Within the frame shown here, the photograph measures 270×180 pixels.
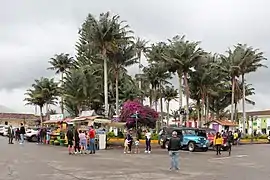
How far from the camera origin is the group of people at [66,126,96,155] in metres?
27.5

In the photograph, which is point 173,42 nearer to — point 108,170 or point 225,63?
point 225,63

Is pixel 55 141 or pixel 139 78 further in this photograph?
pixel 139 78

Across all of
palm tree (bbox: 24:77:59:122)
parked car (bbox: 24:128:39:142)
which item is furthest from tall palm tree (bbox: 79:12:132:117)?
palm tree (bbox: 24:77:59:122)

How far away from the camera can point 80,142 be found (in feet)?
95.7

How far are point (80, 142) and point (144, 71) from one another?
38.6 m

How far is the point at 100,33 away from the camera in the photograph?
50.2 metres

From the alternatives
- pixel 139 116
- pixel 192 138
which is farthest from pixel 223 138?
pixel 139 116

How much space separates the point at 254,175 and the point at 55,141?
26604 mm

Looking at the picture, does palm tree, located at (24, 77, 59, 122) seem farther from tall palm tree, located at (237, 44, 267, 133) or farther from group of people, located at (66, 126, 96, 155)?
group of people, located at (66, 126, 96, 155)

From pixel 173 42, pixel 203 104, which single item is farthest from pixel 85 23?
pixel 203 104

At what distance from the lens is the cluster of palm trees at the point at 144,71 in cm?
5150

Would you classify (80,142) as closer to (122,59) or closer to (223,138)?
(223,138)

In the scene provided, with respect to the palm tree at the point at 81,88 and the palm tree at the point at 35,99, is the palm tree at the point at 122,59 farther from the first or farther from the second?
the palm tree at the point at 35,99

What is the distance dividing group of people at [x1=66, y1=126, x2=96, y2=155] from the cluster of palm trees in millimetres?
20846
